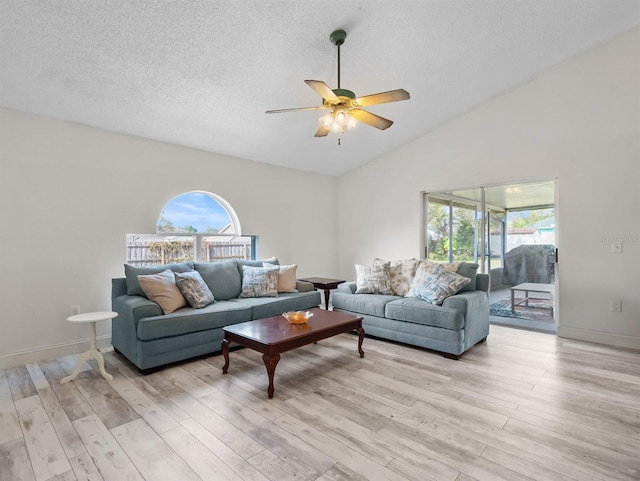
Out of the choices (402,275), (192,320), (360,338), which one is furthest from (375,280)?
(192,320)

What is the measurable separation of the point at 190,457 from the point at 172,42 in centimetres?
300

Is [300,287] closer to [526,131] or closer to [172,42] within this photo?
[172,42]

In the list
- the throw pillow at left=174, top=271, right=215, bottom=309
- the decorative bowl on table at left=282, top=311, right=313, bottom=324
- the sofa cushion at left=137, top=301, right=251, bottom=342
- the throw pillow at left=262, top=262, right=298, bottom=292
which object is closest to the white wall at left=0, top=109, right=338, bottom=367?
the throw pillow at left=174, top=271, right=215, bottom=309

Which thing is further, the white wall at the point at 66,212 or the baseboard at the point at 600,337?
the baseboard at the point at 600,337

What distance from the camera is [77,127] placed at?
3.60 metres

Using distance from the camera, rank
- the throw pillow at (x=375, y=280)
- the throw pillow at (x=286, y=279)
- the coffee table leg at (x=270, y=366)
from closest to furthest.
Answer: the coffee table leg at (x=270, y=366) < the throw pillow at (x=375, y=280) < the throw pillow at (x=286, y=279)

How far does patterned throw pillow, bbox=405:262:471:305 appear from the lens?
3688 millimetres

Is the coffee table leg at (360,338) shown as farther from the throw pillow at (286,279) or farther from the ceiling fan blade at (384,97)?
the ceiling fan blade at (384,97)

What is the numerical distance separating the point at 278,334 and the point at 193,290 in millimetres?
1263

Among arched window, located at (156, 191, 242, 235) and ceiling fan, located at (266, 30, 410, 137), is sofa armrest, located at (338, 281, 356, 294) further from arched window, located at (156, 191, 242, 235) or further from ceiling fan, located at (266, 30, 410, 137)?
ceiling fan, located at (266, 30, 410, 137)

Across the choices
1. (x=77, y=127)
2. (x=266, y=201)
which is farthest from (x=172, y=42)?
(x=266, y=201)

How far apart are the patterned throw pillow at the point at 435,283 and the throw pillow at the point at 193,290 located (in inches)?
96.1

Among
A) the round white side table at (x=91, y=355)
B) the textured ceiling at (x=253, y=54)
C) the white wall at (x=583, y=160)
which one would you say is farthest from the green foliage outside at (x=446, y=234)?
the round white side table at (x=91, y=355)

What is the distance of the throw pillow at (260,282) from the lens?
13.9ft
